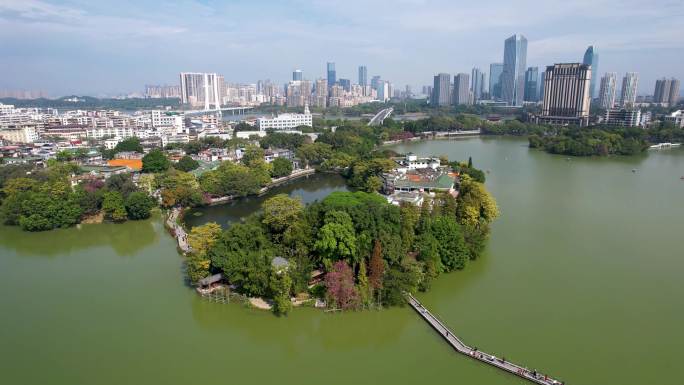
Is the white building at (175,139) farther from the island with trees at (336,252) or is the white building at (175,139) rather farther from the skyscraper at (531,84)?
the skyscraper at (531,84)

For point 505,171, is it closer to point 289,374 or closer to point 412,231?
point 412,231

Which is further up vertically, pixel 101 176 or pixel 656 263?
pixel 101 176

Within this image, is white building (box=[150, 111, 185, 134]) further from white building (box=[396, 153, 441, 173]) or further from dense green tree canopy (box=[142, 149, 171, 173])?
white building (box=[396, 153, 441, 173])

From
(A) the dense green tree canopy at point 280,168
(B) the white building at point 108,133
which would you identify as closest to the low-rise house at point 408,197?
(A) the dense green tree canopy at point 280,168

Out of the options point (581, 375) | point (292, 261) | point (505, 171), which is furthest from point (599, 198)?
point (292, 261)

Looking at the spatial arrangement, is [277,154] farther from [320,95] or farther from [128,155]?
[320,95]

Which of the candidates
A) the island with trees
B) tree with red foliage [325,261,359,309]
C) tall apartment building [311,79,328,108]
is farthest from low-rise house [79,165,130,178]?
tall apartment building [311,79,328,108]

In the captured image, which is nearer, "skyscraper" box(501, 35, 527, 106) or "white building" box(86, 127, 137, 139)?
"white building" box(86, 127, 137, 139)
